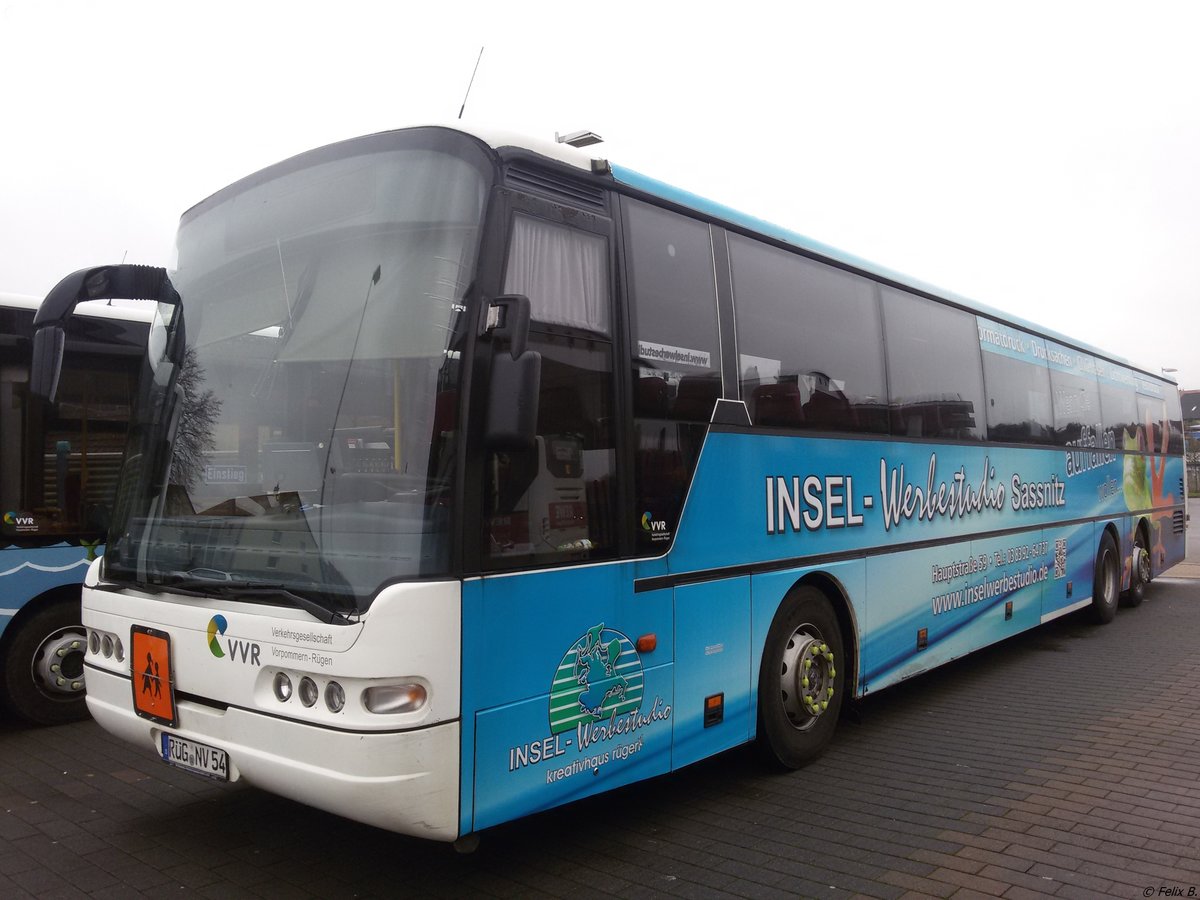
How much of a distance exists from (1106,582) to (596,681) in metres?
9.97

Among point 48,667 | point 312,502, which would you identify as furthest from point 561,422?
Result: point 48,667

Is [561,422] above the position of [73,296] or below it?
below

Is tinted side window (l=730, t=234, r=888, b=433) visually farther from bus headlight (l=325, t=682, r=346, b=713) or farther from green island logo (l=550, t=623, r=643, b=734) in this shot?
bus headlight (l=325, t=682, r=346, b=713)

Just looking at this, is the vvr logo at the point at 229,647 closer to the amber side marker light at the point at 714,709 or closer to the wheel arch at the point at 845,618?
the amber side marker light at the point at 714,709

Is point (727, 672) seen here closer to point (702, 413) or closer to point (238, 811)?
point (702, 413)

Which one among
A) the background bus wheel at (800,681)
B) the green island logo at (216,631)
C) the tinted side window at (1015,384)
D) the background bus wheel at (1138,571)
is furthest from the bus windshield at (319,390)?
the background bus wheel at (1138,571)

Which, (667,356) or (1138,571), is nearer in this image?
(667,356)

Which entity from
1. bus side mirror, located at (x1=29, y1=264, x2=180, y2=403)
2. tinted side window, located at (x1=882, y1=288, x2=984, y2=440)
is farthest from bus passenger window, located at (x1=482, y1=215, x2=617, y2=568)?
tinted side window, located at (x1=882, y1=288, x2=984, y2=440)

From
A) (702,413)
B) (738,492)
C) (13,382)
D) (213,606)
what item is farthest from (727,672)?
(13,382)

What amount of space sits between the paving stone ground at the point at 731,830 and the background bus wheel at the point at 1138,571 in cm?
656

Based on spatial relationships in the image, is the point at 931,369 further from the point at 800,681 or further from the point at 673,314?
the point at 673,314

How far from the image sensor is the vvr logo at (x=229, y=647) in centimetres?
388

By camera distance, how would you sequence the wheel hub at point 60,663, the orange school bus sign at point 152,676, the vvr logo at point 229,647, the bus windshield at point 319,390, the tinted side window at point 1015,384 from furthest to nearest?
the tinted side window at point 1015,384, the wheel hub at point 60,663, the orange school bus sign at point 152,676, the vvr logo at point 229,647, the bus windshield at point 319,390

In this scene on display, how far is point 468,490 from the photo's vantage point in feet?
12.2
